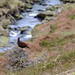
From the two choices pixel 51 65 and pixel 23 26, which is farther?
pixel 23 26

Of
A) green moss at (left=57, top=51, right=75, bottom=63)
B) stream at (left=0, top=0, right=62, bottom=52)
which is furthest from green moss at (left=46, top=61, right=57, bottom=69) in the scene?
stream at (left=0, top=0, right=62, bottom=52)

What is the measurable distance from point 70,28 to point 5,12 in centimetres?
1427

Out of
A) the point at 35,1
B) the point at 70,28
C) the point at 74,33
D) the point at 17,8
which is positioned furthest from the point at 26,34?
the point at 35,1

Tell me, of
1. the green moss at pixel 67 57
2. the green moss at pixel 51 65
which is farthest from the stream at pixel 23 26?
the green moss at pixel 51 65

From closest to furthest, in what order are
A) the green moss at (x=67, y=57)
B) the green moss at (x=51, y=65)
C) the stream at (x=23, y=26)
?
the green moss at (x=51, y=65) → the green moss at (x=67, y=57) → the stream at (x=23, y=26)

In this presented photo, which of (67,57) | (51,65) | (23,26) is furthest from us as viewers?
(23,26)

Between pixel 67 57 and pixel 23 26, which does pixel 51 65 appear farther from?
pixel 23 26

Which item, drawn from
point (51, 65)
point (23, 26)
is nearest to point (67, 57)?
point (51, 65)

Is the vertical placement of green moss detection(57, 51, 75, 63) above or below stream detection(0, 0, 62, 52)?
above

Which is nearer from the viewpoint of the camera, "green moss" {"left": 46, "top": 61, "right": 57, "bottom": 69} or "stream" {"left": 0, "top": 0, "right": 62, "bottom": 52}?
"green moss" {"left": 46, "top": 61, "right": 57, "bottom": 69}

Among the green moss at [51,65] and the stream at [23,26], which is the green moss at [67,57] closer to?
the green moss at [51,65]

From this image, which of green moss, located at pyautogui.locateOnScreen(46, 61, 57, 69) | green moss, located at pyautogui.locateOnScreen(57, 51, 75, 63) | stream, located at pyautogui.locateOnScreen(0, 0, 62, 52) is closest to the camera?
green moss, located at pyautogui.locateOnScreen(46, 61, 57, 69)

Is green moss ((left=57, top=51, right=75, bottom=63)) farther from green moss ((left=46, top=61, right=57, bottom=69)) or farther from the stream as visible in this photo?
the stream

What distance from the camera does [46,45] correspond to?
13.1 meters
